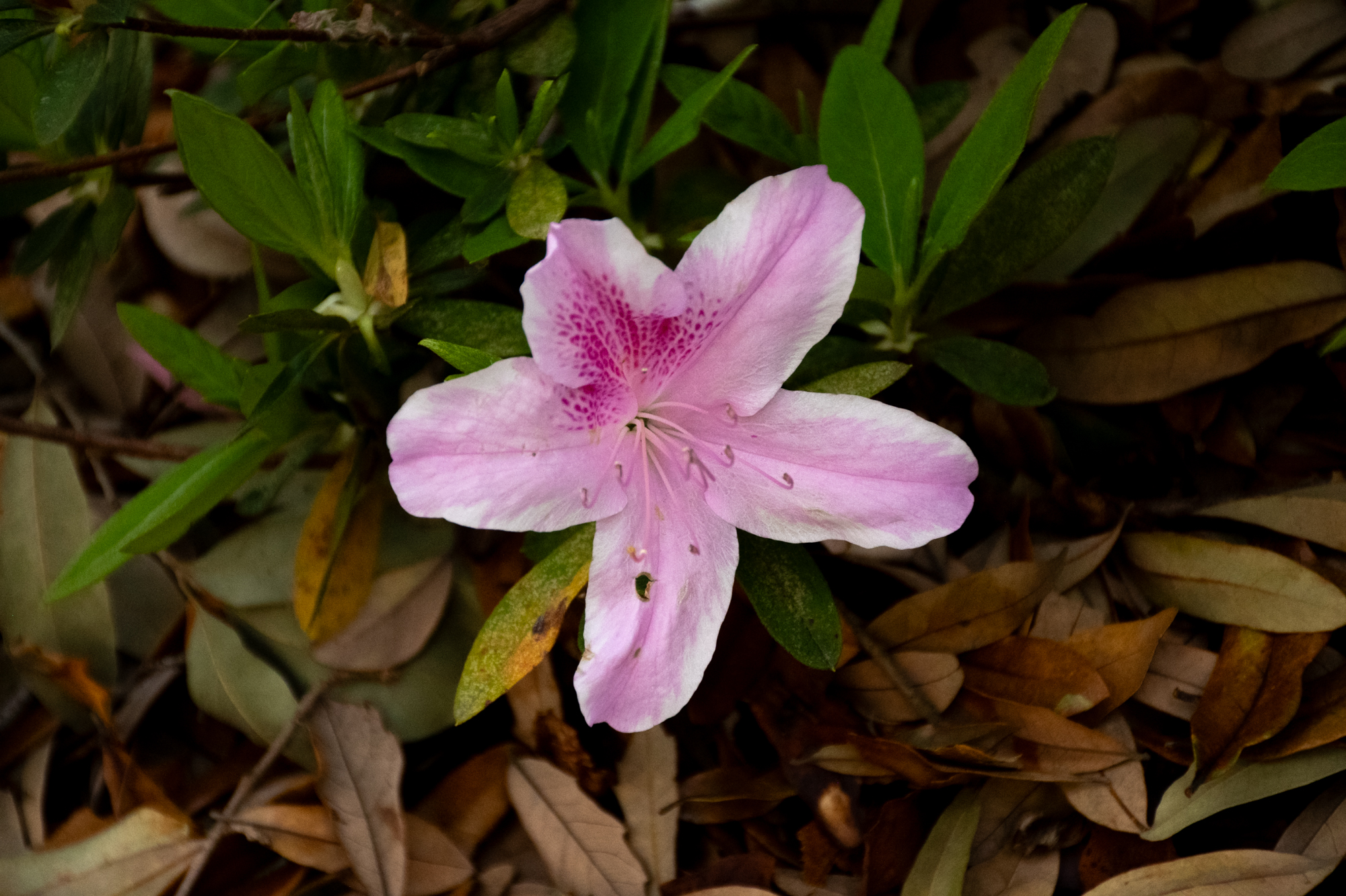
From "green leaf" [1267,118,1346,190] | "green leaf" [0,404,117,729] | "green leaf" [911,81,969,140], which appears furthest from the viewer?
"green leaf" [0,404,117,729]

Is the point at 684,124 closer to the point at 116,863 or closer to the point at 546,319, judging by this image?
the point at 546,319

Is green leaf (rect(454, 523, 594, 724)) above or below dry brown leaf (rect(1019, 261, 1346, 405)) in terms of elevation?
below

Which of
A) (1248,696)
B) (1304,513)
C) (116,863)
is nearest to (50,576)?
(116,863)

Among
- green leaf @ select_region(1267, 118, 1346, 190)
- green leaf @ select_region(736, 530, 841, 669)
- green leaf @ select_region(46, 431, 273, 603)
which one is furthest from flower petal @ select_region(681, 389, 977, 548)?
green leaf @ select_region(46, 431, 273, 603)

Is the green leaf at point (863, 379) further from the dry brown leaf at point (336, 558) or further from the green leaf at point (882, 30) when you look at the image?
the dry brown leaf at point (336, 558)

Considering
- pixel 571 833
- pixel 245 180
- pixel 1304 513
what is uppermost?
pixel 245 180

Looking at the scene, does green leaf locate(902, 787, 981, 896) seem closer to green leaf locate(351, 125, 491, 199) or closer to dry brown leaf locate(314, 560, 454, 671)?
dry brown leaf locate(314, 560, 454, 671)

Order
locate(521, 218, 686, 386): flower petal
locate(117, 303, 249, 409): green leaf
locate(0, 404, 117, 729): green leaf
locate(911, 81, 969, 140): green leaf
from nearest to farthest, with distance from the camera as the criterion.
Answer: locate(521, 218, 686, 386): flower petal < locate(117, 303, 249, 409): green leaf < locate(911, 81, 969, 140): green leaf < locate(0, 404, 117, 729): green leaf
